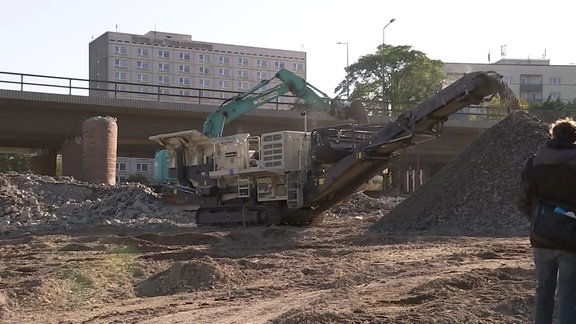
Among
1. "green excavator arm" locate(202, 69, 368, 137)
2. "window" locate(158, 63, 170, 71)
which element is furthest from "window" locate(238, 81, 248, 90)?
"green excavator arm" locate(202, 69, 368, 137)

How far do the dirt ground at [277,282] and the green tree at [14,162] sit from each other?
57688mm

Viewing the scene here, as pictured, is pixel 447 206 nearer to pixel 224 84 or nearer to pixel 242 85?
pixel 224 84

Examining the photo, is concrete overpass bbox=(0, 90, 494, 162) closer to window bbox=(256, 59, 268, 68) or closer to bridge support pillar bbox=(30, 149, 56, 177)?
bridge support pillar bbox=(30, 149, 56, 177)

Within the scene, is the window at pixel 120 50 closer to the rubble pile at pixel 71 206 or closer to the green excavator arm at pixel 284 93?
the rubble pile at pixel 71 206

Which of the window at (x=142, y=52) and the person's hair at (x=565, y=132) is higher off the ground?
the window at (x=142, y=52)

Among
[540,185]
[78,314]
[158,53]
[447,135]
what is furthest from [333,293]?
[158,53]

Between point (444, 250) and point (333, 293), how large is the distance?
229 inches

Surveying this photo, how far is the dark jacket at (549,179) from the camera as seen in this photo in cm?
520

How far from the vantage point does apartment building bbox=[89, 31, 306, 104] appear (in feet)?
435

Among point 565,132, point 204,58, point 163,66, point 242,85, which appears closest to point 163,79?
point 163,66

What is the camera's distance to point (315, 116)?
36219 millimetres

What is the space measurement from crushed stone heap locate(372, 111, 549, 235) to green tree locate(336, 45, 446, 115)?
49.7 meters

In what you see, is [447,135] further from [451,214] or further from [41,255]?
[41,255]

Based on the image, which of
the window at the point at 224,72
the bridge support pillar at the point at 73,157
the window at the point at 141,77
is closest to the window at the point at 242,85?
the window at the point at 224,72
